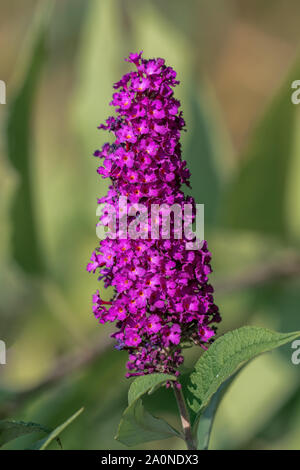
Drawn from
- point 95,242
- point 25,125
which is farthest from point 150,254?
point 95,242

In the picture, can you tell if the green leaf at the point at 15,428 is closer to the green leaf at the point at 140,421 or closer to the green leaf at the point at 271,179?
the green leaf at the point at 140,421

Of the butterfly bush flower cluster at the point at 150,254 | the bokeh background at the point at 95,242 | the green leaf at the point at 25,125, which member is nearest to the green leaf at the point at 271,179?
the bokeh background at the point at 95,242

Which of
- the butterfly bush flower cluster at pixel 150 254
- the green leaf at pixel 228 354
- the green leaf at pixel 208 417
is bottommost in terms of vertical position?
the green leaf at pixel 208 417

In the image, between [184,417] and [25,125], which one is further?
[25,125]

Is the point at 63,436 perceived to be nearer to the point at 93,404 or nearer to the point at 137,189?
the point at 93,404

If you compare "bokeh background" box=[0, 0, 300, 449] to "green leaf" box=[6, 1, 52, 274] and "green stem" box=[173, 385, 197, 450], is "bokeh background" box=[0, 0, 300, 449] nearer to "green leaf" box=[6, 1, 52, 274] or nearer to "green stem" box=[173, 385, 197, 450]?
"green leaf" box=[6, 1, 52, 274]

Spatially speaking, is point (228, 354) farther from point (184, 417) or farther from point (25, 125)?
point (25, 125)

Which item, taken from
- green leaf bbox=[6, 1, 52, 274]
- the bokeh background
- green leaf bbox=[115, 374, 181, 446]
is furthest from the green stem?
green leaf bbox=[6, 1, 52, 274]
